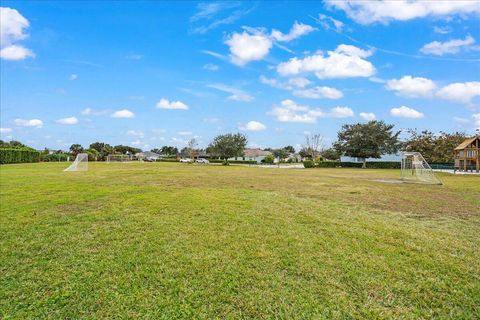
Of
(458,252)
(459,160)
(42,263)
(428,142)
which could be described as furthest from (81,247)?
(428,142)

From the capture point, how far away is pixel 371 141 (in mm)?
46594

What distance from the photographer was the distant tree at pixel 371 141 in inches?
1847

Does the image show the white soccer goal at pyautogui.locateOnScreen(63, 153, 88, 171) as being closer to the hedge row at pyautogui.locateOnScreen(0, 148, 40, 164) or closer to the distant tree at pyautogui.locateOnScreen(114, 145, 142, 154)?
the hedge row at pyautogui.locateOnScreen(0, 148, 40, 164)

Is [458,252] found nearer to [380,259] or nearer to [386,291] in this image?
[380,259]

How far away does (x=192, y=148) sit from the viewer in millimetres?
82375

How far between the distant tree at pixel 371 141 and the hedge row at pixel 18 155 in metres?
46.7

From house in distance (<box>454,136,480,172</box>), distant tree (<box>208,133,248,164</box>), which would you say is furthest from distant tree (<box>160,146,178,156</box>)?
house in distance (<box>454,136,480,172</box>)

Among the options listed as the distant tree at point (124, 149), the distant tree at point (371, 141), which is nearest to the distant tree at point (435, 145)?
the distant tree at point (371, 141)

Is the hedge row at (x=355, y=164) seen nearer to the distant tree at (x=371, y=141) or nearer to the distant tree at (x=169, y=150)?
the distant tree at (x=371, y=141)

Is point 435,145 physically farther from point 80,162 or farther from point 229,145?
point 80,162

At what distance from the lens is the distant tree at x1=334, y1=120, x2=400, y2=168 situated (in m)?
46.9

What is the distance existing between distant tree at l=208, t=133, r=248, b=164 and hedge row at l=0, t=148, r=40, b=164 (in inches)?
1070

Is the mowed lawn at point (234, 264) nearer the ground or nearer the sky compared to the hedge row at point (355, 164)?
nearer the ground

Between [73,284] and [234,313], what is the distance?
212 centimetres
